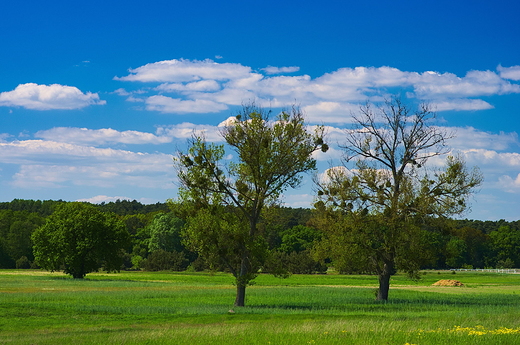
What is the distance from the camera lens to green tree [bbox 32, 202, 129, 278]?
83.6 meters

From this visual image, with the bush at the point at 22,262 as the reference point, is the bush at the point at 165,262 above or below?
above

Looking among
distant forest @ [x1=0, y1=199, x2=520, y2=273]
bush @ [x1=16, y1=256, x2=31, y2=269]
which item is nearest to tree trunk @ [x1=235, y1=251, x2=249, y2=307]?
distant forest @ [x1=0, y1=199, x2=520, y2=273]

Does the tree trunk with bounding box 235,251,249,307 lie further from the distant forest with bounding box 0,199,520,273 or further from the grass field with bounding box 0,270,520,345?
the distant forest with bounding box 0,199,520,273

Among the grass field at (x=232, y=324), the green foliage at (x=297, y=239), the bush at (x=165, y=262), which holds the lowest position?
the bush at (x=165, y=262)

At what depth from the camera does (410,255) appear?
46.3 metres

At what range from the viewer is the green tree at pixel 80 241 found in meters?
83.6

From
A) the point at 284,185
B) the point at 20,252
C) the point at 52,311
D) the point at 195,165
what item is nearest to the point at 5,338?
the point at 52,311

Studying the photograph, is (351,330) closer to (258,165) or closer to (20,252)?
(258,165)

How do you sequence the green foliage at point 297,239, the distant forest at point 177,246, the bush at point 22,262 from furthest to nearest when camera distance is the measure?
the green foliage at point 297,239 < the bush at point 22,262 < the distant forest at point 177,246

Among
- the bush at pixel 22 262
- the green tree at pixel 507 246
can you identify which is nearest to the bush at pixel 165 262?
the bush at pixel 22 262

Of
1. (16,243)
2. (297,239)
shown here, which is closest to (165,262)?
(297,239)

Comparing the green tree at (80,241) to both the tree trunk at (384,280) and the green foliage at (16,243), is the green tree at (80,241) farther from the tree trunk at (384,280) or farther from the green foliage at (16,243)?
the green foliage at (16,243)

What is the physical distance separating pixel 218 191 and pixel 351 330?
1853cm

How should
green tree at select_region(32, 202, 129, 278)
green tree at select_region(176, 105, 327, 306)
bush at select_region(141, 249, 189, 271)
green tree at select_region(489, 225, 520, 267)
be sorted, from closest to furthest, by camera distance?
green tree at select_region(176, 105, 327, 306) < green tree at select_region(32, 202, 129, 278) < bush at select_region(141, 249, 189, 271) < green tree at select_region(489, 225, 520, 267)
